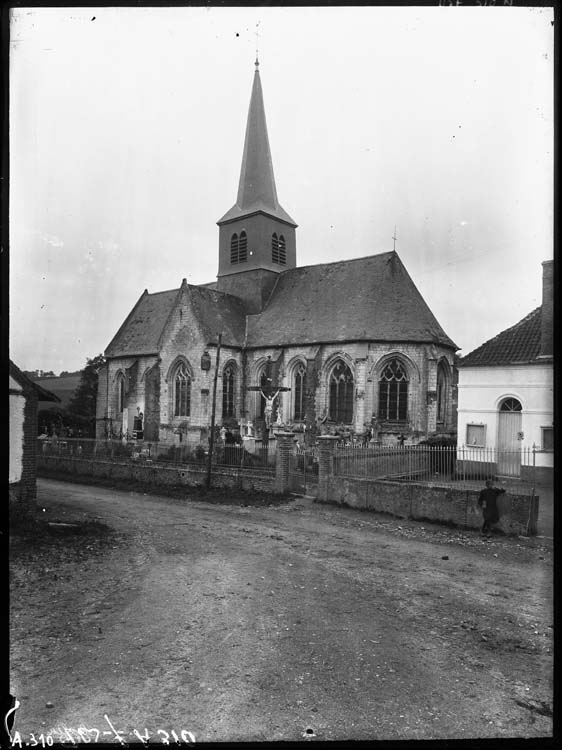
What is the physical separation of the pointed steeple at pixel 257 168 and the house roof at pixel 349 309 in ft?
19.5

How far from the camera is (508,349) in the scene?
40.6 ft

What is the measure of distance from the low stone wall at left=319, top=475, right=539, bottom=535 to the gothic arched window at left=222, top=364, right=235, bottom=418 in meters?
14.2

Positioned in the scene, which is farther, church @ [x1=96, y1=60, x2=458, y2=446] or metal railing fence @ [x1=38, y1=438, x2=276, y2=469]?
church @ [x1=96, y1=60, x2=458, y2=446]

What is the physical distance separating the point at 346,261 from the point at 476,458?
17411 mm

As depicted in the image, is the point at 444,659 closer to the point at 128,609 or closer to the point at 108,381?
the point at 128,609

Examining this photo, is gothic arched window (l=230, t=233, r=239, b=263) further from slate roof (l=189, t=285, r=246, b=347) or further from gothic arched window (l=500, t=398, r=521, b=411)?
gothic arched window (l=500, t=398, r=521, b=411)

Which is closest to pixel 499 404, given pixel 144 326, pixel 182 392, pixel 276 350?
pixel 276 350

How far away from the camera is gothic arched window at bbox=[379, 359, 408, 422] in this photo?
24344 millimetres

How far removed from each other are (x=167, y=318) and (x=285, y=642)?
26.7 meters

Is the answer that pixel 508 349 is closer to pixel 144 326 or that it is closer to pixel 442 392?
pixel 442 392

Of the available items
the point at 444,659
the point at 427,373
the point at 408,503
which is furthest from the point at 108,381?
the point at 444,659

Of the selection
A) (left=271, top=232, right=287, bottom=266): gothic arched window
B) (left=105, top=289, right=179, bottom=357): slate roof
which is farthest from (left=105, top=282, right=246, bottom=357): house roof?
(left=271, top=232, right=287, bottom=266): gothic arched window

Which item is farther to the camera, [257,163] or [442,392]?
[257,163]

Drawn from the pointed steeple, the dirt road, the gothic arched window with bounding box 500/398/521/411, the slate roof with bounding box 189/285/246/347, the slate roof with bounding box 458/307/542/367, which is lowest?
the dirt road
